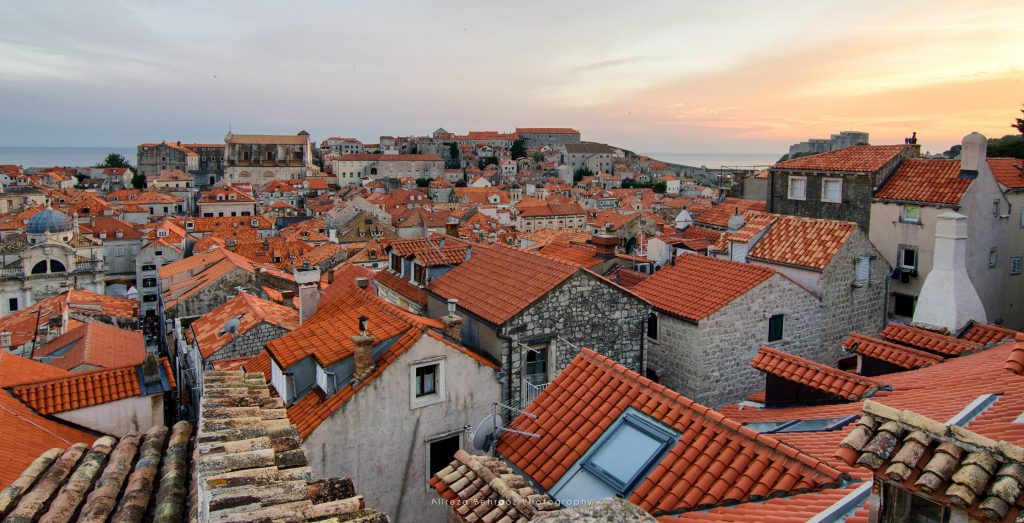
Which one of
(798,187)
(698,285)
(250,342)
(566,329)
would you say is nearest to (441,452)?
(566,329)

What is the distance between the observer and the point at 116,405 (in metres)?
10.9

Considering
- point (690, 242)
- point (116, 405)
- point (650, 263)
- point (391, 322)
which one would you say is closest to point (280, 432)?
point (391, 322)

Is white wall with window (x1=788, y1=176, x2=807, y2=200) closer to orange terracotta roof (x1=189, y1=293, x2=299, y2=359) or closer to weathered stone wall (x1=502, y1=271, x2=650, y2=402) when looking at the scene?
weathered stone wall (x1=502, y1=271, x2=650, y2=402)

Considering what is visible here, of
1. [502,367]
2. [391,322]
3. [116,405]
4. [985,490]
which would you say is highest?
[985,490]

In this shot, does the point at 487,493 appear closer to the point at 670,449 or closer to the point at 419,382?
the point at 670,449

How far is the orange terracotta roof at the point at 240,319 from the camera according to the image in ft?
57.2

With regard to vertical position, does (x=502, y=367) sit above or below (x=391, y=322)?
below

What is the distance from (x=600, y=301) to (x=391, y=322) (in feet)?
12.5

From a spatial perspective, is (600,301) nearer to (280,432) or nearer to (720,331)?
(720,331)

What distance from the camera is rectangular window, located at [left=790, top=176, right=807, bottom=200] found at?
2128 centimetres

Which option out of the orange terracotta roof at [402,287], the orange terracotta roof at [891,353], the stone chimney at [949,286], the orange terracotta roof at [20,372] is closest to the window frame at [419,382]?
the orange terracotta roof at [402,287]

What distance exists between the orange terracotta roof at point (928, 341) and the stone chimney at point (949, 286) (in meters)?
0.86

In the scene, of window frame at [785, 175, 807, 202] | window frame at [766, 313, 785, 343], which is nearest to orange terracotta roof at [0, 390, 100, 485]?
window frame at [766, 313, 785, 343]

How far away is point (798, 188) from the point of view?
21547 mm
